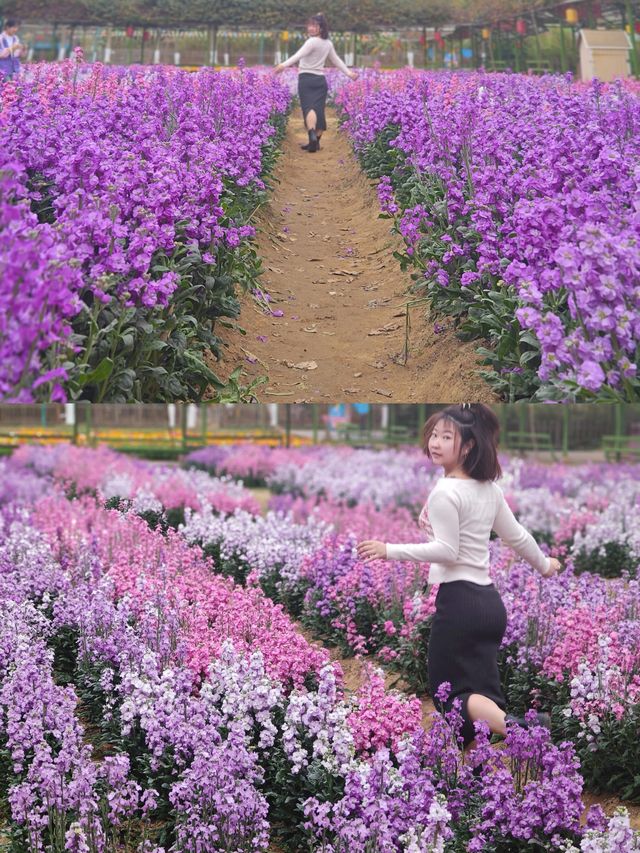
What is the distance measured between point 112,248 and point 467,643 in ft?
7.97

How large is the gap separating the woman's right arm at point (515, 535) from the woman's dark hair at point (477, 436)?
0.11 meters

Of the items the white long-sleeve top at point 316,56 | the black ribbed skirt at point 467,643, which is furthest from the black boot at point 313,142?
the black ribbed skirt at point 467,643

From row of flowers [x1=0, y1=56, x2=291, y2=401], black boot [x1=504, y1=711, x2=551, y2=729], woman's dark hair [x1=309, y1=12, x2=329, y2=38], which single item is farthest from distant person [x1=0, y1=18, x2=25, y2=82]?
black boot [x1=504, y1=711, x2=551, y2=729]

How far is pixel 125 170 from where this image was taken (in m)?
5.43

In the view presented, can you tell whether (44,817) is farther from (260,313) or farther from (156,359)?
(260,313)

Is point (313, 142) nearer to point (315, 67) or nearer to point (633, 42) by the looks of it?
point (315, 67)

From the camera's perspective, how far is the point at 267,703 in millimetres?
3922

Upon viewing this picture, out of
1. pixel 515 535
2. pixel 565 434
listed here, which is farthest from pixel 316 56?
pixel 515 535

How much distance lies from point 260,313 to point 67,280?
3.32 m

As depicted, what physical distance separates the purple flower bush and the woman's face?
0.53 metres

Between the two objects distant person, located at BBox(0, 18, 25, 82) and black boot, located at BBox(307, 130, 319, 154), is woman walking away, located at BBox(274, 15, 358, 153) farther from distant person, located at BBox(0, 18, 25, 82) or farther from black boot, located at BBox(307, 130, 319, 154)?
distant person, located at BBox(0, 18, 25, 82)

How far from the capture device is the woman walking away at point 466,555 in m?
4.16

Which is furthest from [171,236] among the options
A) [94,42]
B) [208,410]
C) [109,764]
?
[94,42]

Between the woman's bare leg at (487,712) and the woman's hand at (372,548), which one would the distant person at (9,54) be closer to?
the woman's hand at (372,548)
